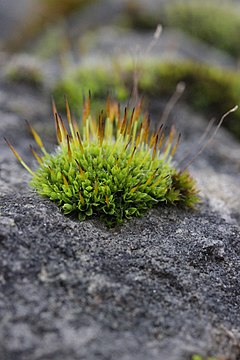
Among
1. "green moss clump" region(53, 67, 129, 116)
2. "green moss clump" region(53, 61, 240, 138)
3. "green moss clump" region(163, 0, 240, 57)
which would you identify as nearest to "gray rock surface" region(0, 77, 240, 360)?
"green moss clump" region(53, 67, 129, 116)

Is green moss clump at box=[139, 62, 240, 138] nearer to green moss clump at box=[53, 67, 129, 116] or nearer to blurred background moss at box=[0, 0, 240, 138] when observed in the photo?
blurred background moss at box=[0, 0, 240, 138]

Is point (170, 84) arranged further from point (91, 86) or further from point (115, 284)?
point (115, 284)

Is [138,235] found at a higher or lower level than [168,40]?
lower

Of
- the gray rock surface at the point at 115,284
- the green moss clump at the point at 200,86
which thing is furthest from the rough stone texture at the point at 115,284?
the green moss clump at the point at 200,86

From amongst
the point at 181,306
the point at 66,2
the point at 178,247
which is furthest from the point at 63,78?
the point at 66,2

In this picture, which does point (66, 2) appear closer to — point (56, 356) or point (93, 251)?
point (93, 251)

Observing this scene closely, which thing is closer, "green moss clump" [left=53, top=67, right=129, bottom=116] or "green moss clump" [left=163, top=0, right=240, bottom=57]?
"green moss clump" [left=53, top=67, right=129, bottom=116]
